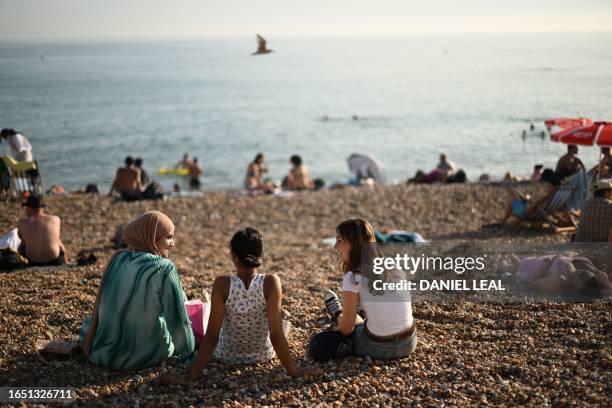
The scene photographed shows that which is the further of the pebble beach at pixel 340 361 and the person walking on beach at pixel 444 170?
the person walking on beach at pixel 444 170

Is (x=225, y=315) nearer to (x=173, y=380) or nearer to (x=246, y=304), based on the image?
(x=246, y=304)

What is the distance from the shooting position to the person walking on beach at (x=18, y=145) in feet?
40.0

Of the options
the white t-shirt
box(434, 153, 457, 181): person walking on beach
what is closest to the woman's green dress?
the white t-shirt

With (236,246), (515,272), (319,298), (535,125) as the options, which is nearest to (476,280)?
(515,272)

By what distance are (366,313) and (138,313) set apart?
1.53 m

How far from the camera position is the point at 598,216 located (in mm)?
6836

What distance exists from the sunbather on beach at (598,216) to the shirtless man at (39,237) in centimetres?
619

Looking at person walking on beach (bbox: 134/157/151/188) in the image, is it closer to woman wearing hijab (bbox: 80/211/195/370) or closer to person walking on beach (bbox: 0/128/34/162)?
person walking on beach (bbox: 0/128/34/162)

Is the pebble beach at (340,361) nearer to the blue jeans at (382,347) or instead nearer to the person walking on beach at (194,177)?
the blue jeans at (382,347)

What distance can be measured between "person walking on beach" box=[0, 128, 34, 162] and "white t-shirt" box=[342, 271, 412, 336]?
10271 millimetres

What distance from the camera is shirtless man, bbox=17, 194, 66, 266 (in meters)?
7.30

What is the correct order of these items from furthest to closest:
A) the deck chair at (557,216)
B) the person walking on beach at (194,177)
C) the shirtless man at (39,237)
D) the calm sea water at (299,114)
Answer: the calm sea water at (299,114) → the person walking on beach at (194,177) → the deck chair at (557,216) → the shirtless man at (39,237)

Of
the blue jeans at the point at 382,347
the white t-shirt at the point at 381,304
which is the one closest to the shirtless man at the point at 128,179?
the blue jeans at the point at 382,347

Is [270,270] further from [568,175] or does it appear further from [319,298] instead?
[568,175]
